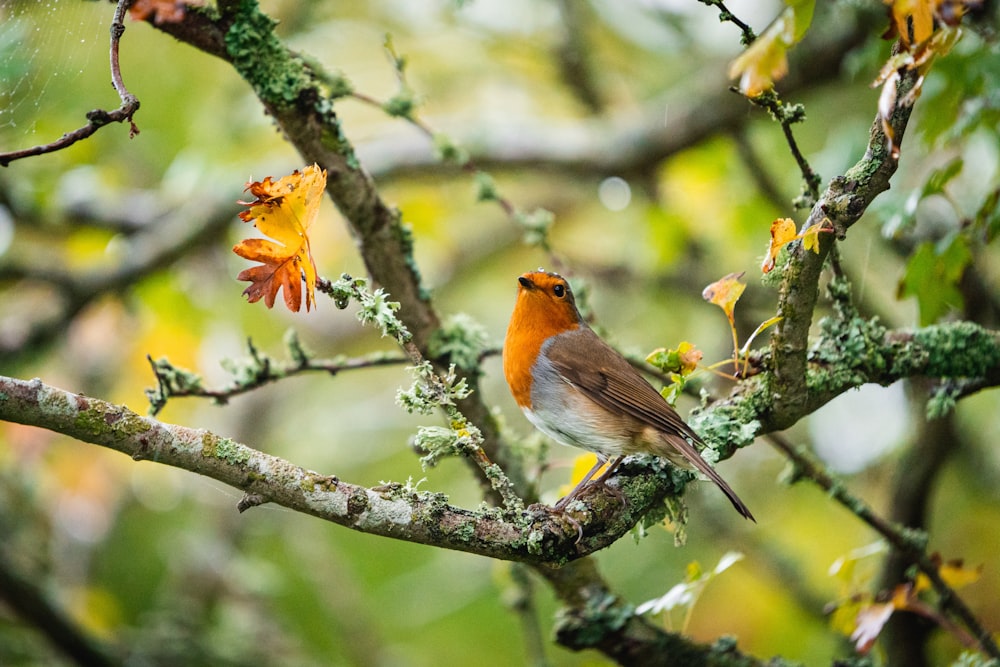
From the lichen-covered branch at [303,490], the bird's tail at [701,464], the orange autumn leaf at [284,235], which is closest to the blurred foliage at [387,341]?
the bird's tail at [701,464]

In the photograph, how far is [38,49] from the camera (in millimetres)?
2906

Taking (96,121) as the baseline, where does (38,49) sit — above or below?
above

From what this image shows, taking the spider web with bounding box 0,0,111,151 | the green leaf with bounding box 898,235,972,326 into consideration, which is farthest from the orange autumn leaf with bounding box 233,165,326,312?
the green leaf with bounding box 898,235,972,326

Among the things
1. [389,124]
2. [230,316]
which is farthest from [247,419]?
[389,124]

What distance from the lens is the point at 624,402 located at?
259 cm

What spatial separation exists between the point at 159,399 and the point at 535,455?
117 cm

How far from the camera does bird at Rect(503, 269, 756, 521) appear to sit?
2307mm

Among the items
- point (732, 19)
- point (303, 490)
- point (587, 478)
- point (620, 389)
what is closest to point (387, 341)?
point (620, 389)

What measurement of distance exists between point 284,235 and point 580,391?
1275mm

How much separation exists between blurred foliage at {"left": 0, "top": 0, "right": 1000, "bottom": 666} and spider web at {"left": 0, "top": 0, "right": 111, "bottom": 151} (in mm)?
408

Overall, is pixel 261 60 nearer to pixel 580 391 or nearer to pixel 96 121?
pixel 96 121

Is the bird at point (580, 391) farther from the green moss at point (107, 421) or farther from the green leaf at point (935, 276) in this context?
the green moss at point (107, 421)

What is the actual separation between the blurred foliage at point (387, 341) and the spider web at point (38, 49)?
408 millimetres

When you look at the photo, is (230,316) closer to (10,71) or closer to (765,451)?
(10,71)
